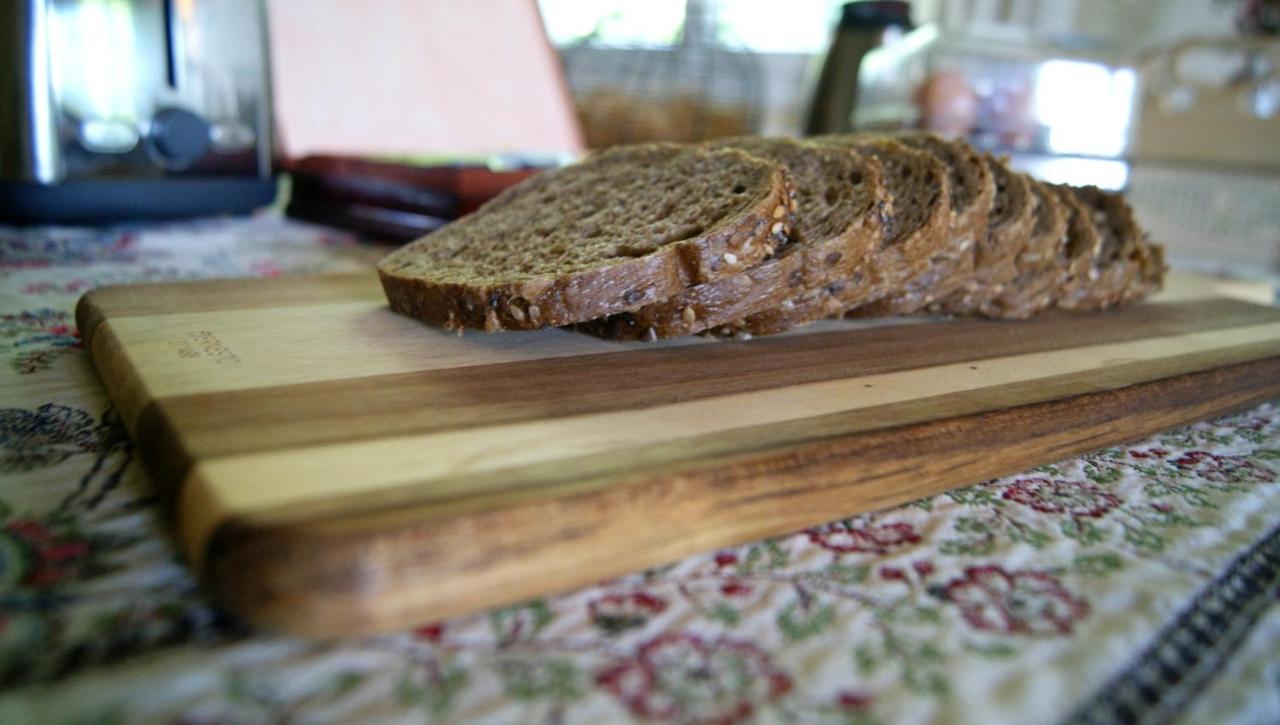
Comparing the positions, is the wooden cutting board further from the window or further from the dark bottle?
the window

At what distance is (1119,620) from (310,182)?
2.61m

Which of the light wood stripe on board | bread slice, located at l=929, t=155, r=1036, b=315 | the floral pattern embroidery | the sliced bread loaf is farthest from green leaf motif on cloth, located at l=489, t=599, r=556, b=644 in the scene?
the sliced bread loaf

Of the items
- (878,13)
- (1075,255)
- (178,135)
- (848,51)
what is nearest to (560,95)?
(848,51)

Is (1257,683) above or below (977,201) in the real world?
below

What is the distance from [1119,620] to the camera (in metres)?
0.70

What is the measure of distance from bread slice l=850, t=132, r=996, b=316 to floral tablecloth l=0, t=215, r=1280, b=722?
63cm

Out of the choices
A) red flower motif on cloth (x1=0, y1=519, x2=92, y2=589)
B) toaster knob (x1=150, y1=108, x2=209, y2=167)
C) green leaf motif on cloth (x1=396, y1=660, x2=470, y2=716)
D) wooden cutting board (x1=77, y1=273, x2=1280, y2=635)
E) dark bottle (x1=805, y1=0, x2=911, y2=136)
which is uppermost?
dark bottle (x1=805, y1=0, x2=911, y2=136)

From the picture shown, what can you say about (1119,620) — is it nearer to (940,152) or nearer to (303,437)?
(303,437)

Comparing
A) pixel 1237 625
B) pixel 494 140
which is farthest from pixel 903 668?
pixel 494 140

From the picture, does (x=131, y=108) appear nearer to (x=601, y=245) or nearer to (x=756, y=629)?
(x=601, y=245)

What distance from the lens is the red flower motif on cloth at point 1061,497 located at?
3.02 feet

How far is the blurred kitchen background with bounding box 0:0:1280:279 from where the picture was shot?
7.23 ft

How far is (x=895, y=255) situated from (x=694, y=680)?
1.00m

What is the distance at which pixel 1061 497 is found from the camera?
3.14 ft
